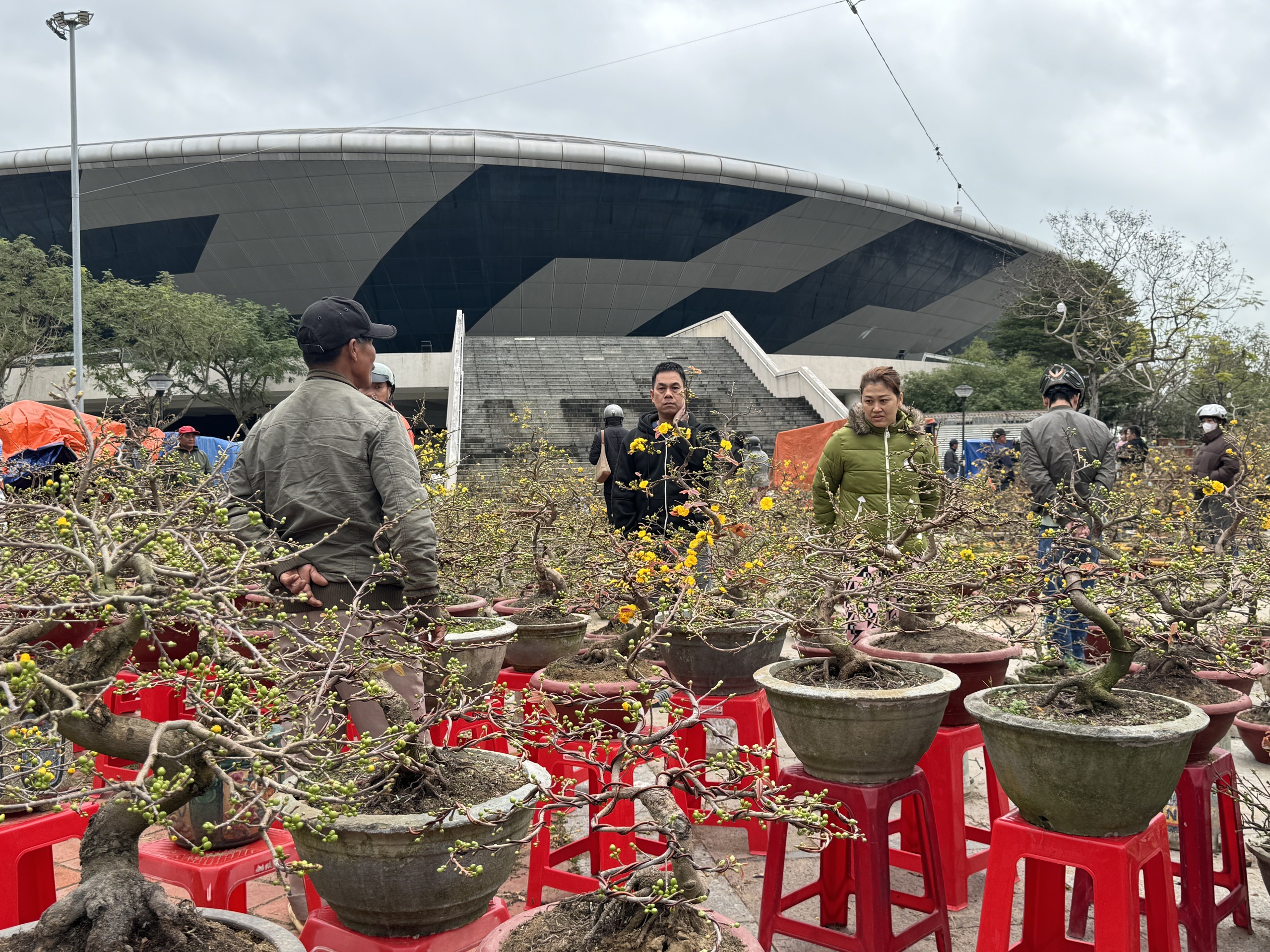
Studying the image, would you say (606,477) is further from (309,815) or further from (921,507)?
(309,815)

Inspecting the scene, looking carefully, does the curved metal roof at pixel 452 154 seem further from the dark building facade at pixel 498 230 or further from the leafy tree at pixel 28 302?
the leafy tree at pixel 28 302

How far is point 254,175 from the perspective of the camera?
32406 millimetres

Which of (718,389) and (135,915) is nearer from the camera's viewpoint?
(135,915)

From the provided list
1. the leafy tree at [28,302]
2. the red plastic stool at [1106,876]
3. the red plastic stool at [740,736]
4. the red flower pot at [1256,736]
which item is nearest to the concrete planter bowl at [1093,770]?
the red plastic stool at [1106,876]

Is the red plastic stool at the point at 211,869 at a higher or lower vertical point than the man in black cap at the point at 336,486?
lower

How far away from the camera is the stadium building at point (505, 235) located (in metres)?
31.9

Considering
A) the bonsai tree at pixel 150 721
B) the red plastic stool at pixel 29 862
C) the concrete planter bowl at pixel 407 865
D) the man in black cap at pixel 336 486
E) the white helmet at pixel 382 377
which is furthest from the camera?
the white helmet at pixel 382 377

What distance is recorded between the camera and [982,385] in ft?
97.3

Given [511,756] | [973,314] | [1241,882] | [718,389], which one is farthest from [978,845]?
[973,314]

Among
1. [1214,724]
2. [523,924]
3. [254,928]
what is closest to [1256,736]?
[1214,724]

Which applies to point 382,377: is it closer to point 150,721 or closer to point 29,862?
point 29,862

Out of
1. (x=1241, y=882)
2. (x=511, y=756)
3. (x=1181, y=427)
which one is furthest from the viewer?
(x=1181, y=427)

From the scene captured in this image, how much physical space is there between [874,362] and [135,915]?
3495 centimetres

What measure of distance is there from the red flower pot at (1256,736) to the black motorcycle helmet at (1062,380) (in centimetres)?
181
